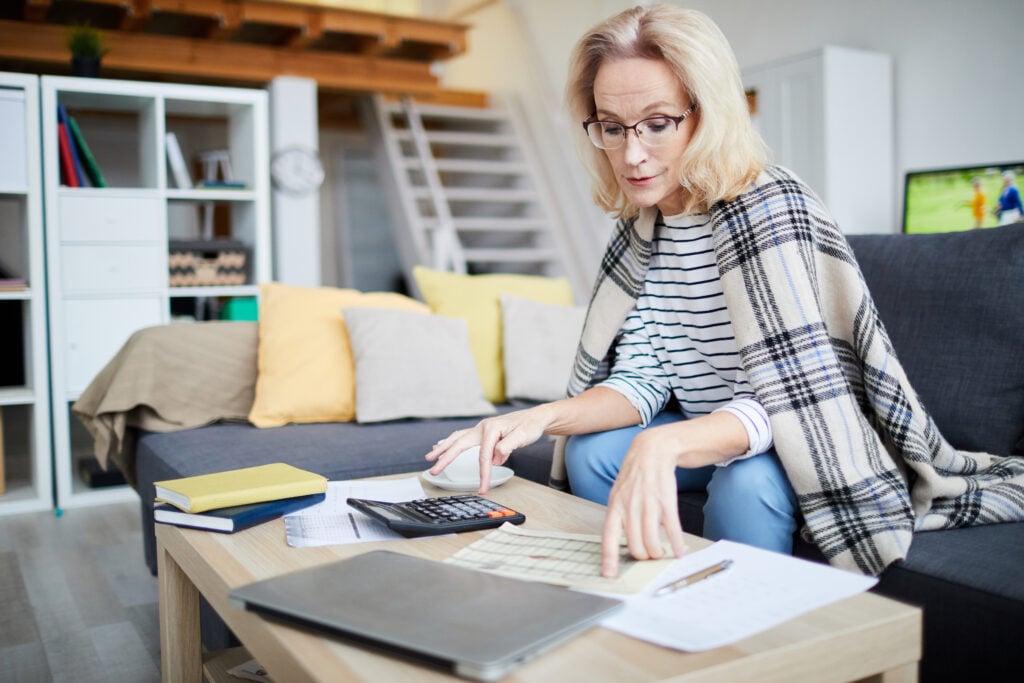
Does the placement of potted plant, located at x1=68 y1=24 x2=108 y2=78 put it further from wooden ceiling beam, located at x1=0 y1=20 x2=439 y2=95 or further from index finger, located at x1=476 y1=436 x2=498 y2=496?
index finger, located at x1=476 y1=436 x2=498 y2=496

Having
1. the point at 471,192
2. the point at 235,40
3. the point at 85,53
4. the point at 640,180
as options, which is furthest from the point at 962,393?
the point at 235,40

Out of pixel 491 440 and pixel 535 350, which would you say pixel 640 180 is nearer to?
Result: pixel 491 440

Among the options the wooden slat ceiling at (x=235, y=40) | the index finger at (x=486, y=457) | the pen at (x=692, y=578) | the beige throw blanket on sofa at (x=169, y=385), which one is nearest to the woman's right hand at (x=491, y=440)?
the index finger at (x=486, y=457)

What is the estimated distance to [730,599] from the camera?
86 cm

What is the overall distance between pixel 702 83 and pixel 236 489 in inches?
33.7

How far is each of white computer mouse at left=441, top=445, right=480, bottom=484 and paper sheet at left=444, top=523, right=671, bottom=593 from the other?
321 millimetres

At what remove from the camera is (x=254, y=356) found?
8.84ft

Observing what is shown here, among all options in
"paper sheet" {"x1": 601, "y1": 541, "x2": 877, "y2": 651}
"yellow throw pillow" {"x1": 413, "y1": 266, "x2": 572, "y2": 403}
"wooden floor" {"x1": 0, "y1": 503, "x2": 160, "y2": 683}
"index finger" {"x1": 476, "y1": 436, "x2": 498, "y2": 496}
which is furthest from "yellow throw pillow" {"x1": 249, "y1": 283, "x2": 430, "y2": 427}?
"paper sheet" {"x1": 601, "y1": 541, "x2": 877, "y2": 651}

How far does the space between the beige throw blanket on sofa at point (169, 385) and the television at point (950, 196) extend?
118 inches

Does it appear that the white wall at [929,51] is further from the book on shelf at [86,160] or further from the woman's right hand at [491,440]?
the woman's right hand at [491,440]

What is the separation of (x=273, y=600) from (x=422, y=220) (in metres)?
5.06

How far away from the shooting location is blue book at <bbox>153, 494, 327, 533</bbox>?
119 centimetres

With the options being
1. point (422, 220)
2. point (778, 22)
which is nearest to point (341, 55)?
point (422, 220)

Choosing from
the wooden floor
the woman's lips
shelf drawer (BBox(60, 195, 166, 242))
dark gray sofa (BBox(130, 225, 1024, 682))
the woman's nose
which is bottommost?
the wooden floor
